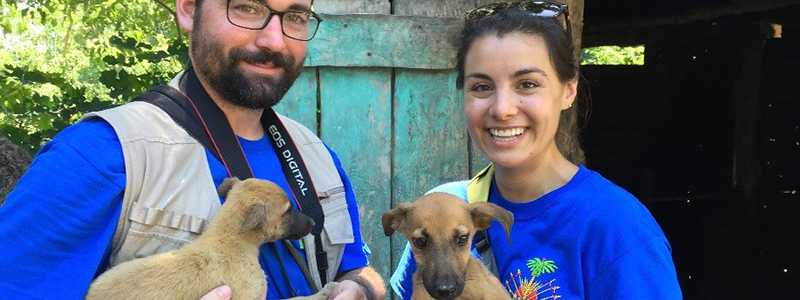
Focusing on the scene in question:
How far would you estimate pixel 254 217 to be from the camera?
2.86 m

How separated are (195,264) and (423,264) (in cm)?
95

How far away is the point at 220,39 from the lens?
2.95 meters

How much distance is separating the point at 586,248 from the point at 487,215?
0.51m

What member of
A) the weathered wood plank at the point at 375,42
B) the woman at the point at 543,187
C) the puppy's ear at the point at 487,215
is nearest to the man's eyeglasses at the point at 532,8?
the woman at the point at 543,187

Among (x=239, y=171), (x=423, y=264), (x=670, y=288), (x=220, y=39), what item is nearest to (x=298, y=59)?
(x=220, y=39)

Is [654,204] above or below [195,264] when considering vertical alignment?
below

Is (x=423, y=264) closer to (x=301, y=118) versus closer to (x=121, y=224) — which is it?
(x=121, y=224)

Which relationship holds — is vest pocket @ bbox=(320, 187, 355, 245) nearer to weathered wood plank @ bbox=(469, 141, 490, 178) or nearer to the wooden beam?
weathered wood plank @ bbox=(469, 141, 490, 178)

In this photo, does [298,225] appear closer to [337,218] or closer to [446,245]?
[337,218]

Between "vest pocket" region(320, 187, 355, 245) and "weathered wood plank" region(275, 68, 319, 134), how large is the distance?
1.24m

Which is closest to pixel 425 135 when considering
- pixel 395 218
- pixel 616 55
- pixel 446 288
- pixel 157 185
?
pixel 395 218

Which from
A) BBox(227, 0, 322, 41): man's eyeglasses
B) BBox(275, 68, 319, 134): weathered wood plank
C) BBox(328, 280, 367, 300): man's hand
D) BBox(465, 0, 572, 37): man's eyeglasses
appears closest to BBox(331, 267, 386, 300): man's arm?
BBox(328, 280, 367, 300): man's hand

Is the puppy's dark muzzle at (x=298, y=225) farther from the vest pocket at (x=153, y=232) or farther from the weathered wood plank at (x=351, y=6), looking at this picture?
the weathered wood plank at (x=351, y=6)

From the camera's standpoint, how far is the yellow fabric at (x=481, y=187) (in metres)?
3.30
